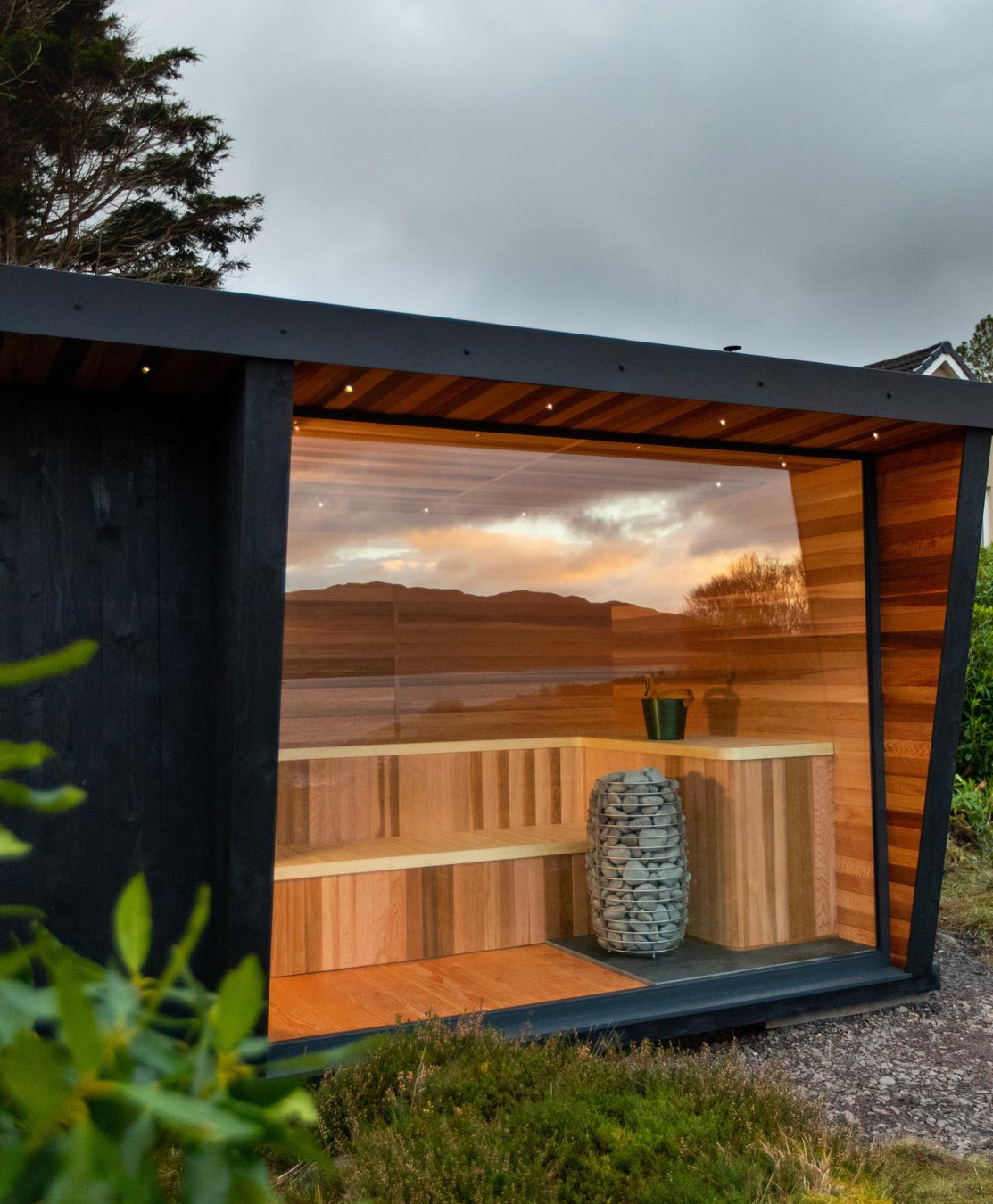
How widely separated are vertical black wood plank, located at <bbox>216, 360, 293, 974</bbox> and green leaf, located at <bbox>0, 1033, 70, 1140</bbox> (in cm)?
316

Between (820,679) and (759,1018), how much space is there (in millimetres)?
1416

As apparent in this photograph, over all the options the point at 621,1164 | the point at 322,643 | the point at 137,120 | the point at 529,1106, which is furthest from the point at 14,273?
the point at 137,120

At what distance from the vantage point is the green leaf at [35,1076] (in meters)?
0.34

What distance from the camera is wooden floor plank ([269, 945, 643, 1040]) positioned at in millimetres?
3887

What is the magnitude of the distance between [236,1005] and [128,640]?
348 cm

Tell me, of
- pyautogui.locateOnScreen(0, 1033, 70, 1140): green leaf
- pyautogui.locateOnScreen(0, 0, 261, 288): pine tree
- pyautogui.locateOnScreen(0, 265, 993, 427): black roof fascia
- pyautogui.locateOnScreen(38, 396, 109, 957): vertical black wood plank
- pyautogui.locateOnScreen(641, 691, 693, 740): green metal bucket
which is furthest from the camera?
pyautogui.locateOnScreen(0, 0, 261, 288): pine tree

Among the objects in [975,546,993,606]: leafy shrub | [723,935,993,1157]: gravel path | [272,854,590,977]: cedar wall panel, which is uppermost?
[975,546,993,606]: leafy shrub

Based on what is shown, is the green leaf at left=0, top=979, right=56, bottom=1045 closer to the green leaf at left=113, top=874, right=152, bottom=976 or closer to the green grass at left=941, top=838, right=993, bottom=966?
the green leaf at left=113, top=874, right=152, bottom=976

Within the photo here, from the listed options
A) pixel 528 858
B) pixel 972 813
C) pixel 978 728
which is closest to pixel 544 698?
pixel 528 858

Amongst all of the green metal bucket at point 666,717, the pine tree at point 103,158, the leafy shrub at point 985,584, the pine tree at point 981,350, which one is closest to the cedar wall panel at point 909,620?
the green metal bucket at point 666,717

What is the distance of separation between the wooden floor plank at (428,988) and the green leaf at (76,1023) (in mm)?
3476

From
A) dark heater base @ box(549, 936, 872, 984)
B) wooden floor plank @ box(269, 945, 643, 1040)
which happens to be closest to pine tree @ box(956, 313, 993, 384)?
dark heater base @ box(549, 936, 872, 984)

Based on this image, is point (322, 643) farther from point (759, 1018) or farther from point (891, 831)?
point (891, 831)

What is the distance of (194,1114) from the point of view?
13.8 inches
